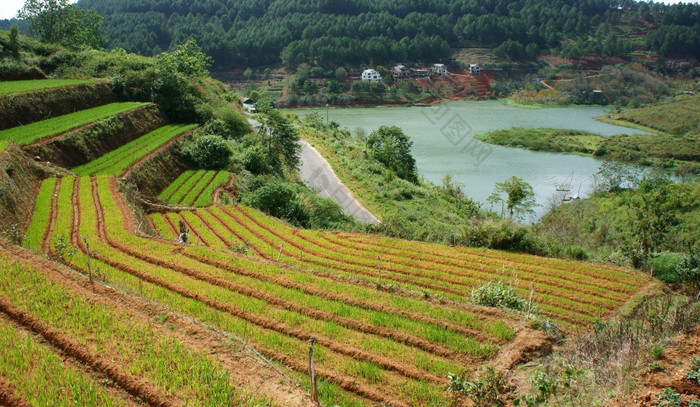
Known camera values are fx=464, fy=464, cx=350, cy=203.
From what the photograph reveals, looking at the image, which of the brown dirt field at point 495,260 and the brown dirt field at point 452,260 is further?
the brown dirt field at point 495,260

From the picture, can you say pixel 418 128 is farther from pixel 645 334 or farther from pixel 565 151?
pixel 645 334

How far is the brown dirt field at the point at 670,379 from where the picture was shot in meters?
7.58

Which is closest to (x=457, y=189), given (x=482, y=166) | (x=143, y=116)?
(x=482, y=166)

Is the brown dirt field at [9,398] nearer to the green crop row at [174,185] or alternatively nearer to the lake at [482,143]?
the green crop row at [174,185]

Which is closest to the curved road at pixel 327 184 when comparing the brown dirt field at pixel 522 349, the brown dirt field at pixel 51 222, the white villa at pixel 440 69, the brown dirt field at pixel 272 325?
the brown dirt field at pixel 51 222

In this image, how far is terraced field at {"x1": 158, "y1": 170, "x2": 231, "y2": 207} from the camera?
88.8ft

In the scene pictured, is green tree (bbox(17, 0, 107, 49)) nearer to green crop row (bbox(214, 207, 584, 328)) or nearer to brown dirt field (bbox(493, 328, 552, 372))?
green crop row (bbox(214, 207, 584, 328))

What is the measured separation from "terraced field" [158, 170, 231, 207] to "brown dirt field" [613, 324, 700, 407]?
23.1 metres

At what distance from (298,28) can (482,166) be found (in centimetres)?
9171

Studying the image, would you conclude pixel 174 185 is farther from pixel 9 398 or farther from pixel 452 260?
pixel 9 398

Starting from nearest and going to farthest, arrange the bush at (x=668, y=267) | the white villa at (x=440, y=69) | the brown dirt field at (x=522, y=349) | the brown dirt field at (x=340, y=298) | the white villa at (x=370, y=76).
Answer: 1. the brown dirt field at (x=522, y=349)
2. the brown dirt field at (x=340, y=298)
3. the bush at (x=668, y=267)
4. the white villa at (x=370, y=76)
5. the white villa at (x=440, y=69)

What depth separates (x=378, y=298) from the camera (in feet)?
42.2

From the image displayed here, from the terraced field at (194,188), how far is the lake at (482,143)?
25.8 meters

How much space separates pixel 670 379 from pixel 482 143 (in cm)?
6639
